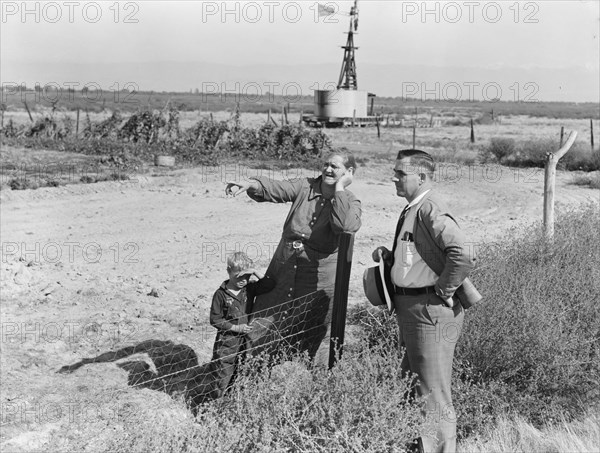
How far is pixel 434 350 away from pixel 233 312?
5.01 ft

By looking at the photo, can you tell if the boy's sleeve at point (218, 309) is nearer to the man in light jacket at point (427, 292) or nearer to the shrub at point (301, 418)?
the shrub at point (301, 418)

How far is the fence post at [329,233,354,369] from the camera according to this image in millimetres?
5133

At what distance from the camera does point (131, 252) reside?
422 inches

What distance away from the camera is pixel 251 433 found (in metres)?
4.27

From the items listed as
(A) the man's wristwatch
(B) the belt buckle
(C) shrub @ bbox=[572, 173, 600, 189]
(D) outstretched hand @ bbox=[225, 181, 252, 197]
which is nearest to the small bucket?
(C) shrub @ bbox=[572, 173, 600, 189]

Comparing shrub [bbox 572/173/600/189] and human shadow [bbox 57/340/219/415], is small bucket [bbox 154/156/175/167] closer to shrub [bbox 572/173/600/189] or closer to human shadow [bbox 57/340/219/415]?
shrub [bbox 572/173/600/189]

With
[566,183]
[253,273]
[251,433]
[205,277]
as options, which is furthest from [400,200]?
[251,433]

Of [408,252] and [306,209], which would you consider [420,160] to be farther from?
[306,209]

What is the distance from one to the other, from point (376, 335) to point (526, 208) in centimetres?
899

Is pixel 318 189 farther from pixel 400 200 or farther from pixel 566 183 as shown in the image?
pixel 566 183

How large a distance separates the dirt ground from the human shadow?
0.12 meters

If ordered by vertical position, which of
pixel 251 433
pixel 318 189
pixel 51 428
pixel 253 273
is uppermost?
pixel 318 189

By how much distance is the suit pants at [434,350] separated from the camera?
4.67m

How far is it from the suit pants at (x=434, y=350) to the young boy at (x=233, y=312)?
1.24 metres
